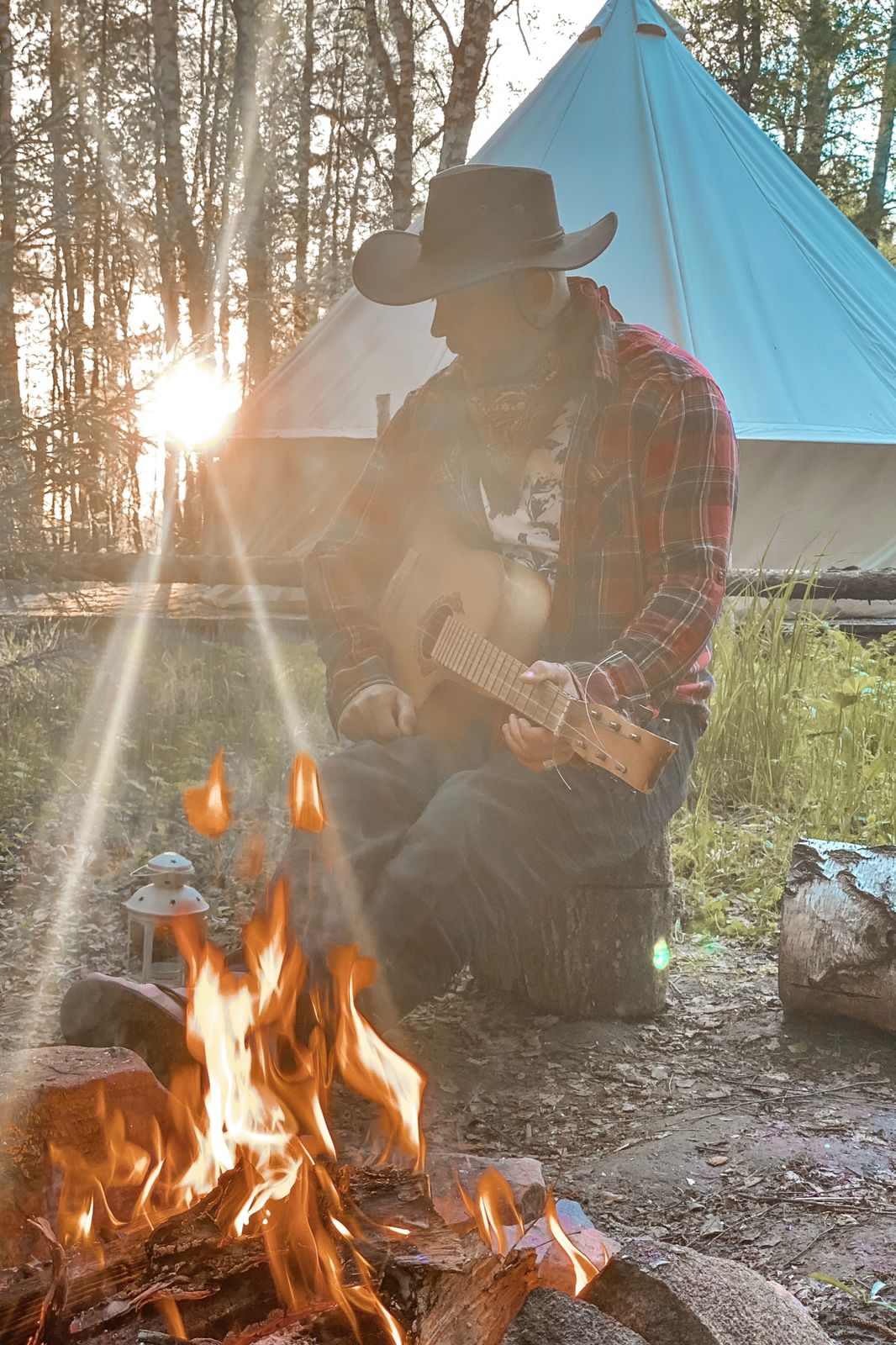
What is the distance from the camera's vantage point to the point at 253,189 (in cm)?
1470

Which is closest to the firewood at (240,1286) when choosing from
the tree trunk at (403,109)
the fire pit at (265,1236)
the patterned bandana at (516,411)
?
the fire pit at (265,1236)

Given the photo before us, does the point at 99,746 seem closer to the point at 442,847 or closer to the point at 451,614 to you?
the point at 451,614

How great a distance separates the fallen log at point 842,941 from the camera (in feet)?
8.82

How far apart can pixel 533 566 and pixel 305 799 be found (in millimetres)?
766

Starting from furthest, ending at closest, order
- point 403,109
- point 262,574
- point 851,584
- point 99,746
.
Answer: point 403,109 < point 262,574 < point 851,584 < point 99,746

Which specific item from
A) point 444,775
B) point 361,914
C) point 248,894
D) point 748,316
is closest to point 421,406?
point 444,775

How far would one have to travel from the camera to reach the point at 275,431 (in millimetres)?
9570

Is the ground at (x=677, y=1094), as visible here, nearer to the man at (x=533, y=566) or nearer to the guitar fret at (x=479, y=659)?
the man at (x=533, y=566)

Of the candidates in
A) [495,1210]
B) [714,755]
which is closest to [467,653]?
[495,1210]

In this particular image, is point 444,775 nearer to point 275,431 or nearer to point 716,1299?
point 716,1299

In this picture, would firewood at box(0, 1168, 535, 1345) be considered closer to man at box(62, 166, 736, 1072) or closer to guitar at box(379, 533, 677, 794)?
man at box(62, 166, 736, 1072)

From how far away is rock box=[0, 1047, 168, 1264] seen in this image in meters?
1.70

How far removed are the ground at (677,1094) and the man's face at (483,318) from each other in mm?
1593

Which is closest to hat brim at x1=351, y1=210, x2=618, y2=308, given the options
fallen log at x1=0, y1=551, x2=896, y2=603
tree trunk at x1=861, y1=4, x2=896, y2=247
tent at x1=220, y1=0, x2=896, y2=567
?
fallen log at x1=0, y1=551, x2=896, y2=603
